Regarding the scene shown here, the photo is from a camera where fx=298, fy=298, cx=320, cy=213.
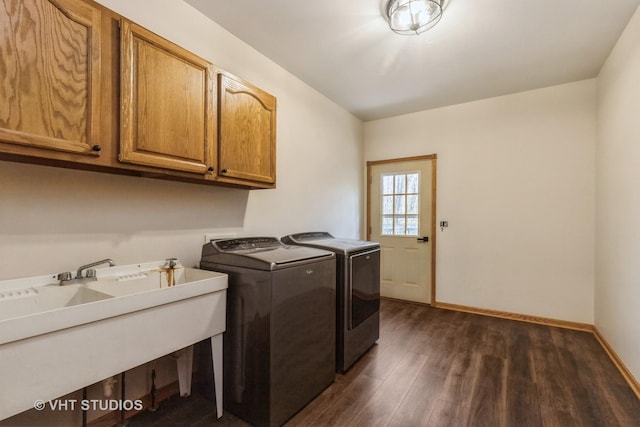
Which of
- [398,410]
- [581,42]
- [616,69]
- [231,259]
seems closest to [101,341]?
[231,259]

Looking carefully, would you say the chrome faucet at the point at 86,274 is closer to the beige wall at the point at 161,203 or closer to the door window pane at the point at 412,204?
the beige wall at the point at 161,203

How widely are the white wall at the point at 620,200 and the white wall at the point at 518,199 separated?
18 cm

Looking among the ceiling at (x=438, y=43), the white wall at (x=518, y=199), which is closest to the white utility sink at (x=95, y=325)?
the ceiling at (x=438, y=43)

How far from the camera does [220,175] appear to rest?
1.91 m

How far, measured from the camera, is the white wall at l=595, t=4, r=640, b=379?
2059 millimetres

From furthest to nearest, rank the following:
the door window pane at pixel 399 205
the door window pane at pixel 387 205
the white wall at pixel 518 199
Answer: the door window pane at pixel 387 205 → the door window pane at pixel 399 205 → the white wall at pixel 518 199

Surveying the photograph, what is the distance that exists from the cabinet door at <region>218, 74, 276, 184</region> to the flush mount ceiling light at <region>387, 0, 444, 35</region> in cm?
104

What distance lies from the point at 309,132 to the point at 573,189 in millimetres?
2871

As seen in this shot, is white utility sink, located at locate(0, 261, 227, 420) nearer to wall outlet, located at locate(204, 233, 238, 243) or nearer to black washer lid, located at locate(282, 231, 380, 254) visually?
wall outlet, located at locate(204, 233, 238, 243)

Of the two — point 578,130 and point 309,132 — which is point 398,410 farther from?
point 578,130

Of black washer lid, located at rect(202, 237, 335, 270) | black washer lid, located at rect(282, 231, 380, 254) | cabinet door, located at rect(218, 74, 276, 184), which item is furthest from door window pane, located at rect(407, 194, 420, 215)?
cabinet door, located at rect(218, 74, 276, 184)

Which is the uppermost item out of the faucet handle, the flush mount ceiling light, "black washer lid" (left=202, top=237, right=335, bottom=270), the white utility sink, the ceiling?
the ceiling

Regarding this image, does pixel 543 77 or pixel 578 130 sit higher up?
pixel 543 77

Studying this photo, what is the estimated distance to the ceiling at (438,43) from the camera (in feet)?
6.70
